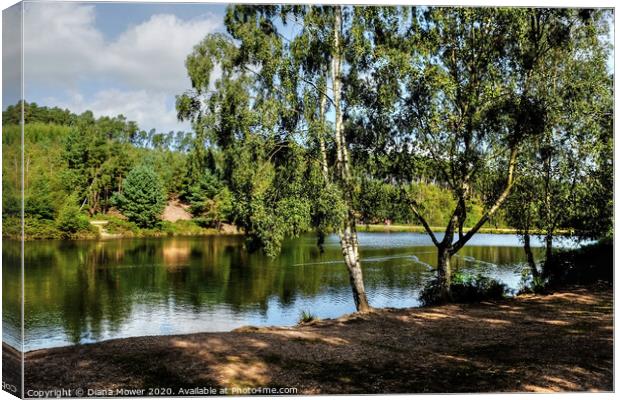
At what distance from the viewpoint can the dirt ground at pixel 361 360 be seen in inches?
261

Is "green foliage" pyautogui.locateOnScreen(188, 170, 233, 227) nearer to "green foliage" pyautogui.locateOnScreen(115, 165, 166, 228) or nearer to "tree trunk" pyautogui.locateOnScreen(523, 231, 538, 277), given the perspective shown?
"green foliage" pyautogui.locateOnScreen(115, 165, 166, 228)

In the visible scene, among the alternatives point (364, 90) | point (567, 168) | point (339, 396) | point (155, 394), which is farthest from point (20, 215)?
point (567, 168)

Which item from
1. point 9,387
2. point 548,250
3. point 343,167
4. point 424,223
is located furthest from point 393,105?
point 9,387

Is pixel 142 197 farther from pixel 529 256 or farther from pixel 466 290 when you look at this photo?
pixel 529 256

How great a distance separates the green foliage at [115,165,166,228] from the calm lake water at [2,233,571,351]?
0.49m

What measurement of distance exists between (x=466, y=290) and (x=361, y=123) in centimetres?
406

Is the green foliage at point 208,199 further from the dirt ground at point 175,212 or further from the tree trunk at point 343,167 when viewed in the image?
the tree trunk at point 343,167

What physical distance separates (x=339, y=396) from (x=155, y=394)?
2.17 metres

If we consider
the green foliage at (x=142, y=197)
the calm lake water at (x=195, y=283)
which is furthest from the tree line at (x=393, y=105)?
the calm lake water at (x=195, y=283)

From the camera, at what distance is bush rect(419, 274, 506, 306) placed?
36.2 ft

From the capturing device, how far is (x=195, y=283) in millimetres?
13031

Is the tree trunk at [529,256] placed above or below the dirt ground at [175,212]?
below

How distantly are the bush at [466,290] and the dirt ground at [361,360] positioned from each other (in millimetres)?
2122

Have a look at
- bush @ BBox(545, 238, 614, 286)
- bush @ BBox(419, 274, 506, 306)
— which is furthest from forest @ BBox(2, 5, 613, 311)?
bush @ BBox(419, 274, 506, 306)
